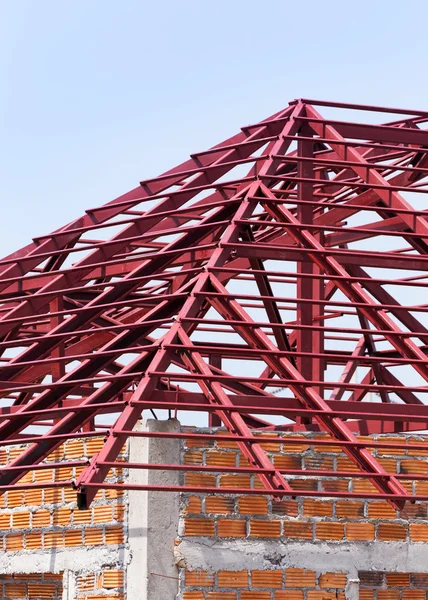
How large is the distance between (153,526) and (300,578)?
1.35m

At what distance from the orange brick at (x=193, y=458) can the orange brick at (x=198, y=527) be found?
469 millimetres

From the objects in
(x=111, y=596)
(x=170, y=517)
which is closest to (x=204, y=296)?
(x=170, y=517)

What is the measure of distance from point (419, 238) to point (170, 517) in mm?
3772

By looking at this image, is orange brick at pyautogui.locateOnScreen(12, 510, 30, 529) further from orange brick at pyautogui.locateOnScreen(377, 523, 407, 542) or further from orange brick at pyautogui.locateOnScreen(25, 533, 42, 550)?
orange brick at pyautogui.locateOnScreen(377, 523, 407, 542)

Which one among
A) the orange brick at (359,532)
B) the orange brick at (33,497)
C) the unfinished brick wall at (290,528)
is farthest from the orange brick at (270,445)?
the orange brick at (33,497)

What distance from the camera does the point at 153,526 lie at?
9.93m

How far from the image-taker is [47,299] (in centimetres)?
1278

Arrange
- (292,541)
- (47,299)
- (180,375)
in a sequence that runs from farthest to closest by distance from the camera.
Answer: (47,299)
(292,541)
(180,375)

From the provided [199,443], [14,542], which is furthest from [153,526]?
[14,542]

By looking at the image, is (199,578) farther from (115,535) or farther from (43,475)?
(43,475)

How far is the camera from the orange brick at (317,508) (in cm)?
1045

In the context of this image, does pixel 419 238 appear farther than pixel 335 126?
No

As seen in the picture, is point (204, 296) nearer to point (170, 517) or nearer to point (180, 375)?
point (180, 375)

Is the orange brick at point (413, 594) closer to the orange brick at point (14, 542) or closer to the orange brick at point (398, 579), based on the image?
the orange brick at point (398, 579)
